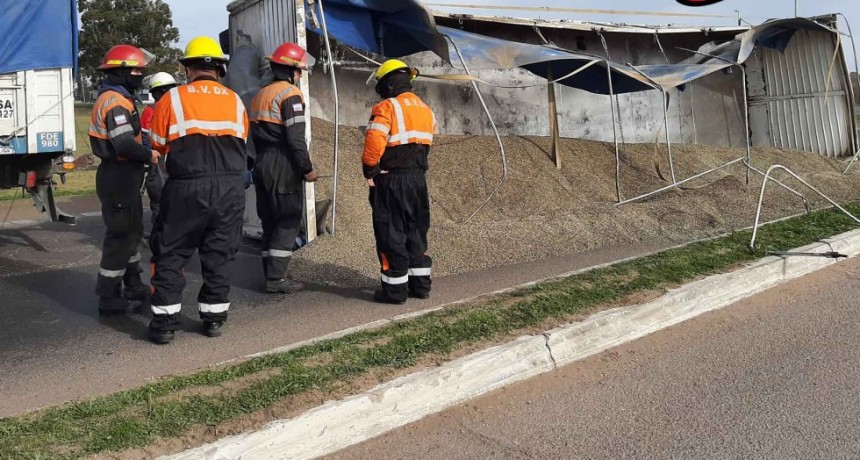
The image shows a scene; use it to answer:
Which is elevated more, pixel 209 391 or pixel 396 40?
pixel 396 40

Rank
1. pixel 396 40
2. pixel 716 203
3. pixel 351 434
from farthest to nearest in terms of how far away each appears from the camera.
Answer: pixel 716 203 → pixel 396 40 → pixel 351 434

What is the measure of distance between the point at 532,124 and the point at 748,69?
666 centimetres

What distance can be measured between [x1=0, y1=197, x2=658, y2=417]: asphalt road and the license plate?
1.66 m

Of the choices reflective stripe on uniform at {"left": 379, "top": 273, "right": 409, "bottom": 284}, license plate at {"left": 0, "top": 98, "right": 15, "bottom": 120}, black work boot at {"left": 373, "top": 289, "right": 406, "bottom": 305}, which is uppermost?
license plate at {"left": 0, "top": 98, "right": 15, "bottom": 120}

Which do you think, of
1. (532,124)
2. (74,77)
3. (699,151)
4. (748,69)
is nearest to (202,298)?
(74,77)

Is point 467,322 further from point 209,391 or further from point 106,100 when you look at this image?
point 106,100

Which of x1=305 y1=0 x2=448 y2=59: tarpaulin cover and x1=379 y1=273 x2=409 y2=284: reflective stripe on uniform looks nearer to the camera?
x1=379 y1=273 x2=409 y2=284: reflective stripe on uniform

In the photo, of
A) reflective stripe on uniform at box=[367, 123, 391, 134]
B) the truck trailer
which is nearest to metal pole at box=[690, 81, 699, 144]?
reflective stripe on uniform at box=[367, 123, 391, 134]

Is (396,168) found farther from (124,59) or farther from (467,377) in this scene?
(124,59)

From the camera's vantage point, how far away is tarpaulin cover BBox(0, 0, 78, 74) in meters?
7.18

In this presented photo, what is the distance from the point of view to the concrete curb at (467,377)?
11.2 ft

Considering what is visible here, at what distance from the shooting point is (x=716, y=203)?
34.0 feet

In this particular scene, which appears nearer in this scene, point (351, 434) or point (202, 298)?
point (351, 434)

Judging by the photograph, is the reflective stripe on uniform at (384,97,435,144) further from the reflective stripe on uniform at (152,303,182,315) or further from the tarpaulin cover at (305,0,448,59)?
the tarpaulin cover at (305,0,448,59)
